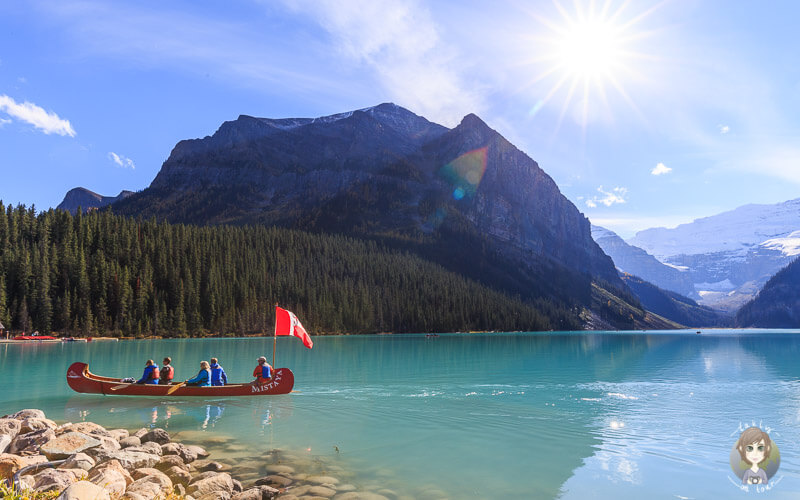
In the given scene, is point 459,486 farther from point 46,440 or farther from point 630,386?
point 630,386

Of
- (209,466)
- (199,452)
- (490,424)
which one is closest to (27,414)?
(199,452)

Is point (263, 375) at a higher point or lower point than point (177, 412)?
higher

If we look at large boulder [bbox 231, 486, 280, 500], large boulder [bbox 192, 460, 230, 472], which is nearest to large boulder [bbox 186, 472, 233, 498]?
large boulder [bbox 231, 486, 280, 500]

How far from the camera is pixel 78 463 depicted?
14586 mm

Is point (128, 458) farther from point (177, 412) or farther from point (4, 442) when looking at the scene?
point (177, 412)

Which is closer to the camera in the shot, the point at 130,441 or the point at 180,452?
the point at 180,452

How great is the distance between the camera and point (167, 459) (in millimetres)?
17500

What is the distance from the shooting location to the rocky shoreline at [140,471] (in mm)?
12352

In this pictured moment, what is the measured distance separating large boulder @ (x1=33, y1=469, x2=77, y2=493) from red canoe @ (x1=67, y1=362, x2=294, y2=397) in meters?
22.8

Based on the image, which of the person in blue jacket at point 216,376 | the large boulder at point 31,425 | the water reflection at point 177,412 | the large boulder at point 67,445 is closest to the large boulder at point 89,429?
the large boulder at point 31,425

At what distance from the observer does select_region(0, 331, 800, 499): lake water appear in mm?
18156

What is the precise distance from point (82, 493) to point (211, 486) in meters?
5.06

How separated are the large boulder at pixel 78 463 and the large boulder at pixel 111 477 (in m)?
0.24

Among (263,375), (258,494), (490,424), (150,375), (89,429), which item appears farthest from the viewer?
(263,375)
